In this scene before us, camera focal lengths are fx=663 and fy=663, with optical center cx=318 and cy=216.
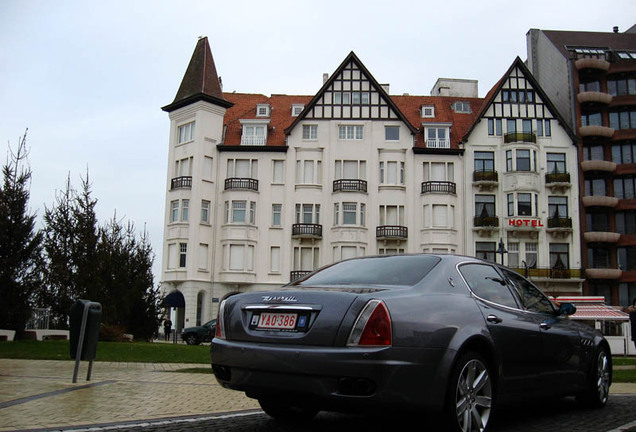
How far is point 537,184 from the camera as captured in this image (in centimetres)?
4572

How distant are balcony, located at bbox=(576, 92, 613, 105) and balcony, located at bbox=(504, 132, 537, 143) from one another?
4.75m

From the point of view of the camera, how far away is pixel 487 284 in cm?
608

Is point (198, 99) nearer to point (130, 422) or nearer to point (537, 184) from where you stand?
point (537, 184)

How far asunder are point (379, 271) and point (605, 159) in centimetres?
4639

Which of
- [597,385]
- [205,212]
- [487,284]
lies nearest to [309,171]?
[205,212]

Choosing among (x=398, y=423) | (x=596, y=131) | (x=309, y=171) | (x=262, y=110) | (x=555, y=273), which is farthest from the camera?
(x=262, y=110)

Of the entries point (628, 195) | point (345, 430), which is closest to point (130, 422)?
point (345, 430)

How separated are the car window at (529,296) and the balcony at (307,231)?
37.9 meters

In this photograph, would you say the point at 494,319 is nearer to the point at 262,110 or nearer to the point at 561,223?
the point at 561,223

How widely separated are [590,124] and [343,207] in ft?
63.0

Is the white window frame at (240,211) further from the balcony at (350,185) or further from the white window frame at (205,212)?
the balcony at (350,185)

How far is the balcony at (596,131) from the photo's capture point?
46562mm

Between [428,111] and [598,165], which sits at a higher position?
[428,111]

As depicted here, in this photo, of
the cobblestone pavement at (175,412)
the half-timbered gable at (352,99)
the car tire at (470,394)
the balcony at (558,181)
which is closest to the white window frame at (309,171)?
the half-timbered gable at (352,99)
